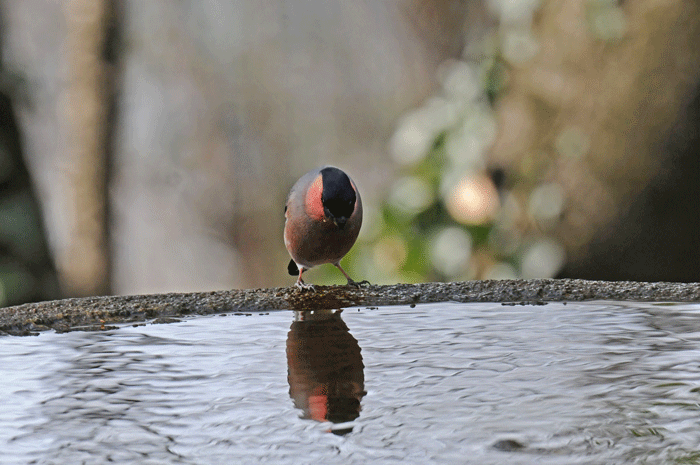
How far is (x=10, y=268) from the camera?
491 cm

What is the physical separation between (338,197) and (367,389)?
1.49m

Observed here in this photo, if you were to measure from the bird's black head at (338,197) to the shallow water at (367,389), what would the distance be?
0.72 metres

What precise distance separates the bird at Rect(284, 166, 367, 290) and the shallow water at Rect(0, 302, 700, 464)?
0.73m

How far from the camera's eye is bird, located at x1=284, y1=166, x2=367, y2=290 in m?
3.03

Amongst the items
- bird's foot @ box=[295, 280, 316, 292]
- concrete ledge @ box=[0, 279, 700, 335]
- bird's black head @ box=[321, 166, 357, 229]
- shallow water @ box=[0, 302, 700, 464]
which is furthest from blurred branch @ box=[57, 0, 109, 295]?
shallow water @ box=[0, 302, 700, 464]

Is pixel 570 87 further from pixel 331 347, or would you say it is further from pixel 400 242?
pixel 331 347

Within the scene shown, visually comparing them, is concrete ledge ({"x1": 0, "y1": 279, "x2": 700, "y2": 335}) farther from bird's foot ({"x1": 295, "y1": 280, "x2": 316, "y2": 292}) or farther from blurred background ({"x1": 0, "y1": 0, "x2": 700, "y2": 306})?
blurred background ({"x1": 0, "y1": 0, "x2": 700, "y2": 306})

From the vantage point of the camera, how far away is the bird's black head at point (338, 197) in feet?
9.86

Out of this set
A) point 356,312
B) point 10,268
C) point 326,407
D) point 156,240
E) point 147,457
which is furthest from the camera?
point 156,240

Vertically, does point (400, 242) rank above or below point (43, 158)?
below

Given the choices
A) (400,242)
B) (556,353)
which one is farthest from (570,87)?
(556,353)

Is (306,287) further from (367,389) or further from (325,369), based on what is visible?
(367,389)

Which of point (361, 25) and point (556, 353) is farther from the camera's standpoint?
point (361, 25)

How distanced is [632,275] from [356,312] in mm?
2483
